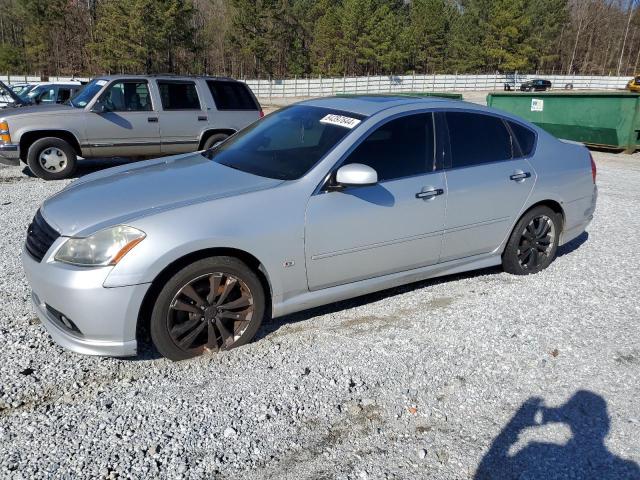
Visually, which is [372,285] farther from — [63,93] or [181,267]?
[63,93]

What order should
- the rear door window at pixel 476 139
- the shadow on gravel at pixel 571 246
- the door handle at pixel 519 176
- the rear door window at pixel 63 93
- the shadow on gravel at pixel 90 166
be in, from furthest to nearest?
1. the rear door window at pixel 63 93
2. the shadow on gravel at pixel 90 166
3. the shadow on gravel at pixel 571 246
4. the door handle at pixel 519 176
5. the rear door window at pixel 476 139

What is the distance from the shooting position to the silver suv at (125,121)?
8.61 m

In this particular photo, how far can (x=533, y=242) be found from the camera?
16.3 ft

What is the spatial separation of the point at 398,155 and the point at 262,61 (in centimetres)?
5937

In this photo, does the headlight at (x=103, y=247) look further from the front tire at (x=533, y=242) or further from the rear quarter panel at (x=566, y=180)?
the rear quarter panel at (x=566, y=180)

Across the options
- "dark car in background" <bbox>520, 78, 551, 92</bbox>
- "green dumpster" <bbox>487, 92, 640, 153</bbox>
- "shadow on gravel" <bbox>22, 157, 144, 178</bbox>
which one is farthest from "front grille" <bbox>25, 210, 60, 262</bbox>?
"dark car in background" <bbox>520, 78, 551, 92</bbox>

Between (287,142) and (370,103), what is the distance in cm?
76

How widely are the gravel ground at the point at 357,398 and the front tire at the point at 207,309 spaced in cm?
12

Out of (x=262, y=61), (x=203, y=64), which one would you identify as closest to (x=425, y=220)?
(x=262, y=61)

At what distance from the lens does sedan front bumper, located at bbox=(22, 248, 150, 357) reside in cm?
295

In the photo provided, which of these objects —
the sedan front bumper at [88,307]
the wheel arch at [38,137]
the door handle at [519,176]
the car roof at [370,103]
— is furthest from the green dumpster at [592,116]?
the sedan front bumper at [88,307]

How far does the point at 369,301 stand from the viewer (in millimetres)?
4379

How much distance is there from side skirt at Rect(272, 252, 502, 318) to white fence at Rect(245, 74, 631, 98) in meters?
45.3

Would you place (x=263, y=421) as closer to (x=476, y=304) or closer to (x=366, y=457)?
(x=366, y=457)
